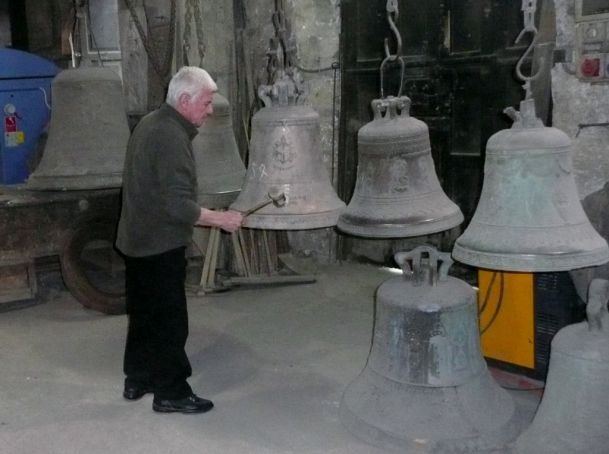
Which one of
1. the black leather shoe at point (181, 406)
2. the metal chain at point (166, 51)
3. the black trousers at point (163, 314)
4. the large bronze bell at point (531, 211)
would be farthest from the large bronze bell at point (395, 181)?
the metal chain at point (166, 51)

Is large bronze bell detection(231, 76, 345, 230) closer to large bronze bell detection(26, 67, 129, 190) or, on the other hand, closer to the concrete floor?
the concrete floor

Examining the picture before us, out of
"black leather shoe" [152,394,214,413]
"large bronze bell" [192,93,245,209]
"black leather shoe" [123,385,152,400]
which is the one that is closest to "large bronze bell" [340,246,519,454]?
"black leather shoe" [152,394,214,413]

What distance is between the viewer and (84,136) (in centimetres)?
494

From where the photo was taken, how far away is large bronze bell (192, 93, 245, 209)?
167 inches

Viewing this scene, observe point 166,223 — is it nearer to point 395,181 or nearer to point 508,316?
point 395,181

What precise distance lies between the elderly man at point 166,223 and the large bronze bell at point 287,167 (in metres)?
0.18

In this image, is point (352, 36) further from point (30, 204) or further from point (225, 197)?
point (30, 204)

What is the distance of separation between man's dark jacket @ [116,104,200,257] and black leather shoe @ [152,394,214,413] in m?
0.72

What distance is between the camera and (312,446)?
128 inches

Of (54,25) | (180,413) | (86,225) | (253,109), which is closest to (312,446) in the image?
(180,413)

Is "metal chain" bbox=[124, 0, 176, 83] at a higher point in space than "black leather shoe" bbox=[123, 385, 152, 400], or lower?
higher

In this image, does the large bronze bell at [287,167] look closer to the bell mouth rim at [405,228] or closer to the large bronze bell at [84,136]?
the bell mouth rim at [405,228]

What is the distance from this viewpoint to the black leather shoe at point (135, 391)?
3738mm

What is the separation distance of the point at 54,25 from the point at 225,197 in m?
5.90
